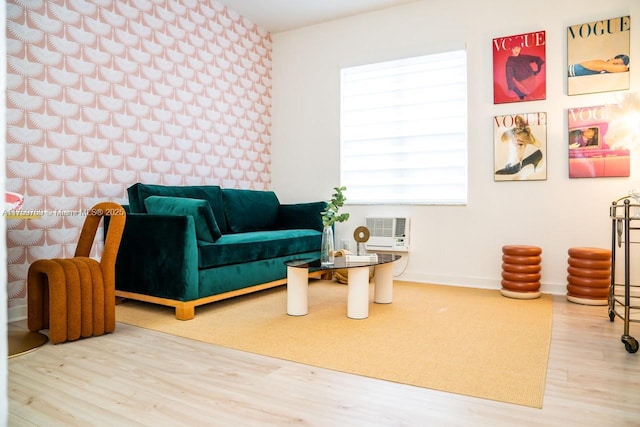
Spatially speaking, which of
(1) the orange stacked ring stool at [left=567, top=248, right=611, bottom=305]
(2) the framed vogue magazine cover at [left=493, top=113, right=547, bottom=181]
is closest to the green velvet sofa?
(2) the framed vogue magazine cover at [left=493, top=113, right=547, bottom=181]

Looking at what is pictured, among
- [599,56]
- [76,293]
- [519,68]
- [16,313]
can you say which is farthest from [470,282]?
[16,313]

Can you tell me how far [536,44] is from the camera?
387 cm

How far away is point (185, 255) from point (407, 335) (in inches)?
58.2

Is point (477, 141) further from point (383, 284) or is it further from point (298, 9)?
point (298, 9)

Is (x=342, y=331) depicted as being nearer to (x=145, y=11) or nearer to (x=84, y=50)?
(x=84, y=50)

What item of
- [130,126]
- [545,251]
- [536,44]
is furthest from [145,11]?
[545,251]

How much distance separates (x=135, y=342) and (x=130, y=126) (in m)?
1.96

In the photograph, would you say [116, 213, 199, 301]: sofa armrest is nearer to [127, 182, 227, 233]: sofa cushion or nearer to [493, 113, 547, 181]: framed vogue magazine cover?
[127, 182, 227, 233]: sofa cushion

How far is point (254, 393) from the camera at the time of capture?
1.74 m

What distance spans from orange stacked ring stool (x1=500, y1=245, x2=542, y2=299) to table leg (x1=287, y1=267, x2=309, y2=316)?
70.6 inches

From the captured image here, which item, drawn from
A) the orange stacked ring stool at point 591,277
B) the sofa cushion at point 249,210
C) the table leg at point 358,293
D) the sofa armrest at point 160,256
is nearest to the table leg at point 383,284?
the table leg at point 358,293

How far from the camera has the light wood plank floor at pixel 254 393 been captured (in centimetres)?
152

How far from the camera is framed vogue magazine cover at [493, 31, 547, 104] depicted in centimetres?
386

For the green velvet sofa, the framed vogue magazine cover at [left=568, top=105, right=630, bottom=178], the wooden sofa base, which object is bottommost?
the wooden sofa base
